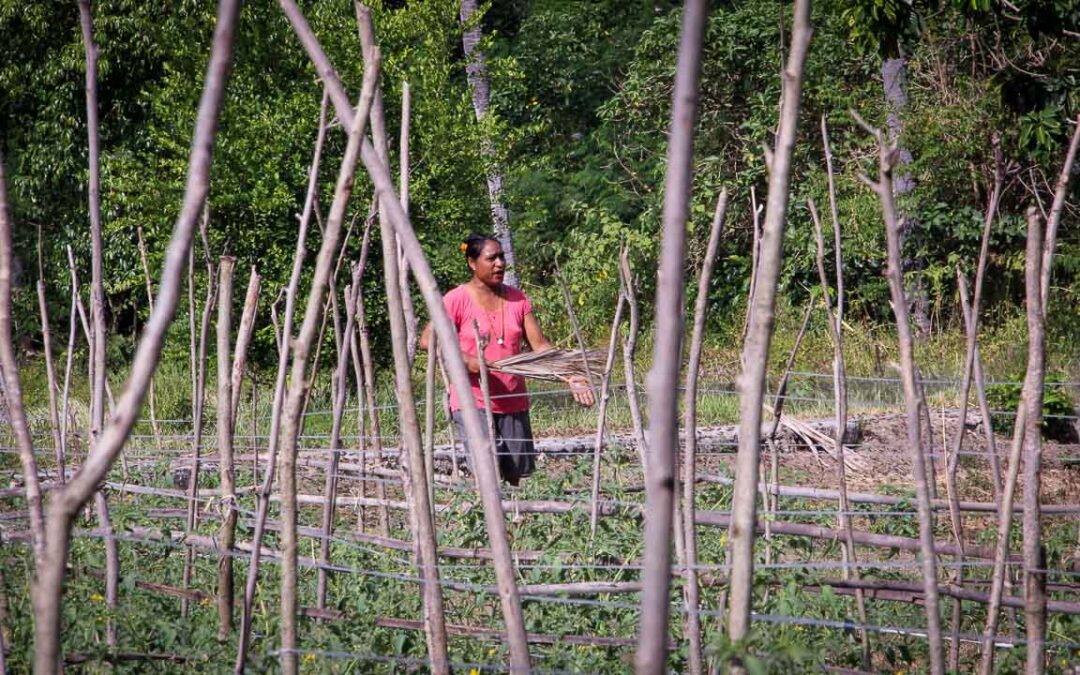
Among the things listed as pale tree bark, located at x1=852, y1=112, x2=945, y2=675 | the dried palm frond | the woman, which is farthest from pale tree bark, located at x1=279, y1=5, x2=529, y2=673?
the woman

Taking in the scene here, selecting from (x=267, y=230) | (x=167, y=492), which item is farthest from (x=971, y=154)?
(x=167, y=492)

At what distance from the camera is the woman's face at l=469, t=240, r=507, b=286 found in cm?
441

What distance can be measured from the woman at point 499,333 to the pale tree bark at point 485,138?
137 inches

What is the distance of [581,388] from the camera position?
3.99 metres

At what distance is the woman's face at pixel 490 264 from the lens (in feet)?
14.5

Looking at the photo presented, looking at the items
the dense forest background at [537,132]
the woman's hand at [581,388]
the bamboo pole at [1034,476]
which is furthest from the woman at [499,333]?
the bamboo pole at [1034,476]

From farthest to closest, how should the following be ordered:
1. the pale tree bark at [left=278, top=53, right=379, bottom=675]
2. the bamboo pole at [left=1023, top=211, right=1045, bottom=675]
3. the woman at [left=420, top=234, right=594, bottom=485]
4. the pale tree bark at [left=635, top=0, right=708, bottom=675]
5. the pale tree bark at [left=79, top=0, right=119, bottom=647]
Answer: the woman at [left=420, top=234, right=594, bottom=485] < the pale tree bark at [left=79, top=0, right=119, bottom=647] < the bamboo pole at [left=1023, top=211, right=1045, bottom=675] < the pale tree bark at [left=278, top=53, right=379, bottom=675] < the pale tree bark at [left=635, top=0, right=708, bottom=675]

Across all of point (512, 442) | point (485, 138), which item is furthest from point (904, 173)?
point (512, 442)

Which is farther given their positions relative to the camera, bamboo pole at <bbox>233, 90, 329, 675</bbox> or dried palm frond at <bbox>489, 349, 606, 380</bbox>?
dried palm frond at <bbox>489, 349, 606, 380</bbox>

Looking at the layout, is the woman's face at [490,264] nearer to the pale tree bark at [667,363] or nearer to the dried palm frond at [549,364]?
the dried palm frond at [549,364]

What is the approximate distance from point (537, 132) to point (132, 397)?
30.5 feet

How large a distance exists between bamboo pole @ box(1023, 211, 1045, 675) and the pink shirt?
2.31 metres

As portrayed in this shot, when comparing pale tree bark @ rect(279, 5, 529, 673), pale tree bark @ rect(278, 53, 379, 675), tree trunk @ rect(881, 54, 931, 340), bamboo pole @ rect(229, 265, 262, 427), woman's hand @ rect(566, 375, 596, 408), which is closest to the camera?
pale tree bark @ rect(279, 5, 529, 673)

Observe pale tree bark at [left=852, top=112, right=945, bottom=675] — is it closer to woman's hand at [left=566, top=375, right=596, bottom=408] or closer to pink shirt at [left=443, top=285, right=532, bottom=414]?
woman's hand at [left=566, top=375, right=596, bottom=408]
